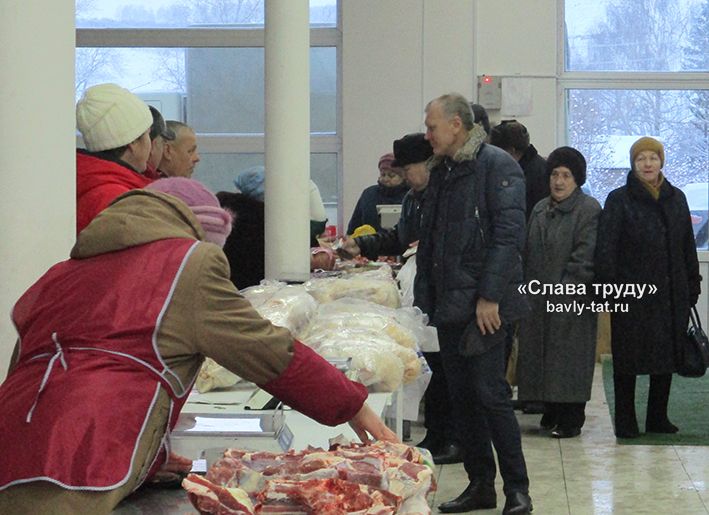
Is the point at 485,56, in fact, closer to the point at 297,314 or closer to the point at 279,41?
the point at 279,41

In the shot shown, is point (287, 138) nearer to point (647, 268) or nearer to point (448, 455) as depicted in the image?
point (448, 455)

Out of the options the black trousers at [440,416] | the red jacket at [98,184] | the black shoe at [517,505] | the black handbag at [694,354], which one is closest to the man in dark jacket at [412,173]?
the black trousers at [440,416]

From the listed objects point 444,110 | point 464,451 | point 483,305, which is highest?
point 444,110

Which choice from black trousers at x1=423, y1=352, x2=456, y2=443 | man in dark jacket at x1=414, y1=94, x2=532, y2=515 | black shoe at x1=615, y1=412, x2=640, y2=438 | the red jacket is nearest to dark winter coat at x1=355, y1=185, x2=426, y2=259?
black trousers at x1=423, y1=352, x2=456, y2=443

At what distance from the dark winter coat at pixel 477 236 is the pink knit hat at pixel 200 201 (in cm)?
236

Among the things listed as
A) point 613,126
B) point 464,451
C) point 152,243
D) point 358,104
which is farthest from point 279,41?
point 613,126

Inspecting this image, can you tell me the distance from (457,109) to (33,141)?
221 centimetres

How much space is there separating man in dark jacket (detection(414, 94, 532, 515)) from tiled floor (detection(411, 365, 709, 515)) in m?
0.41

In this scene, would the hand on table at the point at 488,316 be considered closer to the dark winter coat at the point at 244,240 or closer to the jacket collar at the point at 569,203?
the dark winter coat at the point at 244,240

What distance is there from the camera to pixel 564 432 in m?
6.56

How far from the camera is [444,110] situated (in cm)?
470

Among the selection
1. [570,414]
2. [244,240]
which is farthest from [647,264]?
[244,240]

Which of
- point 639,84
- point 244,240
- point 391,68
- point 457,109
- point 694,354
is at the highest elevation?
point 391,68

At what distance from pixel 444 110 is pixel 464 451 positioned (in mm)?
1347
